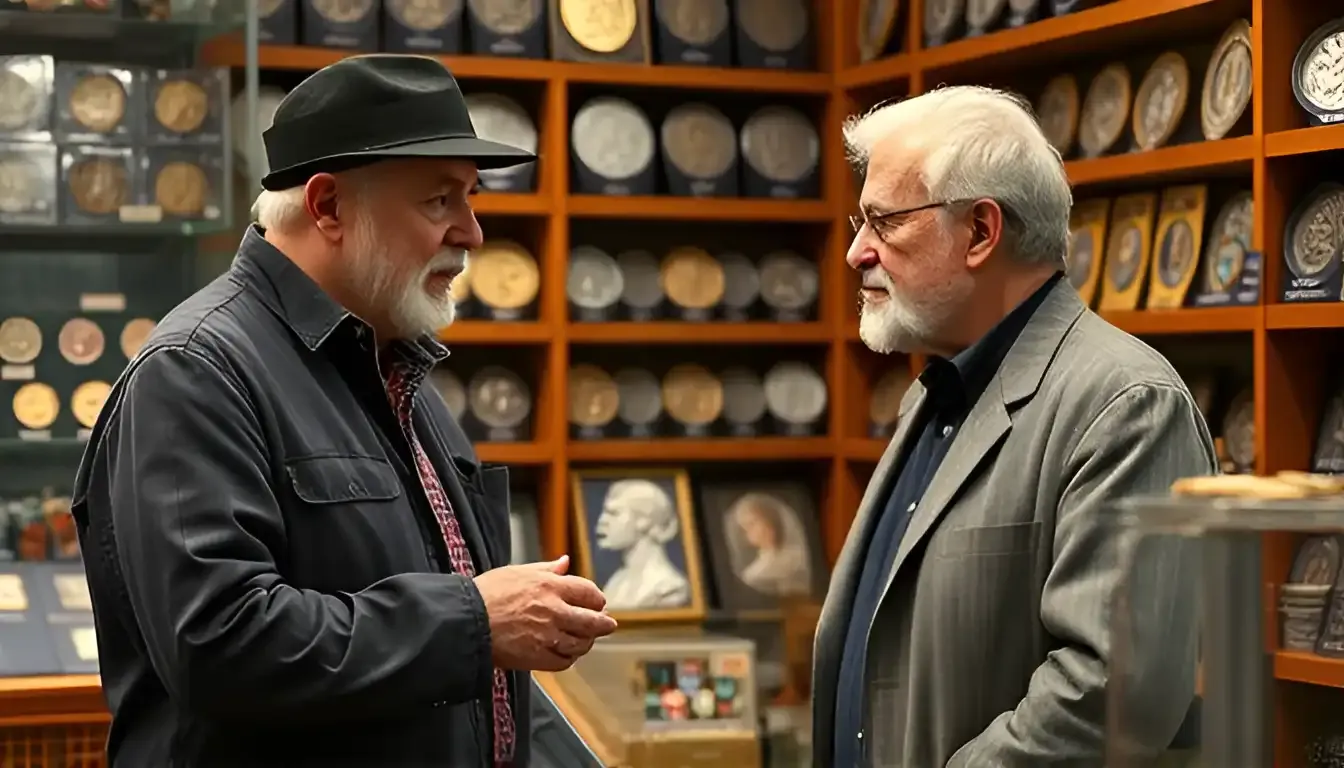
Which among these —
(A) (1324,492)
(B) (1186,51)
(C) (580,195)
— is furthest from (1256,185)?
(A) (1324,492)

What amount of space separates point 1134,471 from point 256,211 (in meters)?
A: 1.15

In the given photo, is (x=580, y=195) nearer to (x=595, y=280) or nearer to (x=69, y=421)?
(x=595, y=280)

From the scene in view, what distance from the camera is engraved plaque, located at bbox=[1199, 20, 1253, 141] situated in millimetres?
3543

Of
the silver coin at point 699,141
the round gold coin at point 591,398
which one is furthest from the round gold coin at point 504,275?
the silver coin at point 699,141

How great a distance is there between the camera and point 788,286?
4.93 metres

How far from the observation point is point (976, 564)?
2.18 metres

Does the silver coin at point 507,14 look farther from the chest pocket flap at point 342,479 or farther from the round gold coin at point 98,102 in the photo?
the chest pocket flap at point 342,479

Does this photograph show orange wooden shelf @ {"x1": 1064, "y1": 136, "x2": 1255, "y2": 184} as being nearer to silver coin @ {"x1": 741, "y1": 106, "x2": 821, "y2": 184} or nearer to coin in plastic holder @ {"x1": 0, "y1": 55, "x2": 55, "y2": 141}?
silver coin @ {"x1": 741, "y1": 106, "x2": 821, "y2": 184}

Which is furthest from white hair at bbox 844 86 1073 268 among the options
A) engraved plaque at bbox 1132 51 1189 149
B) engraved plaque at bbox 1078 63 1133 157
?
engraved plaque at bbox 1078 63 1133 157

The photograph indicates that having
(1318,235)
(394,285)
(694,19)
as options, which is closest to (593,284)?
(694,19)

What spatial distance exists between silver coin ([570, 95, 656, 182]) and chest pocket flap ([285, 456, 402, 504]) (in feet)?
8.64

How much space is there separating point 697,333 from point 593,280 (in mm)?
307

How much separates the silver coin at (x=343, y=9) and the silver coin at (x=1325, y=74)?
7.43 ft

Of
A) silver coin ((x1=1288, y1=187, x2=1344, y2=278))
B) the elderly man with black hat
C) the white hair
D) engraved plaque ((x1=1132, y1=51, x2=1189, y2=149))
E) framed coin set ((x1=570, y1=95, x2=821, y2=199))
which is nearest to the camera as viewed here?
the elderly man with black hat
